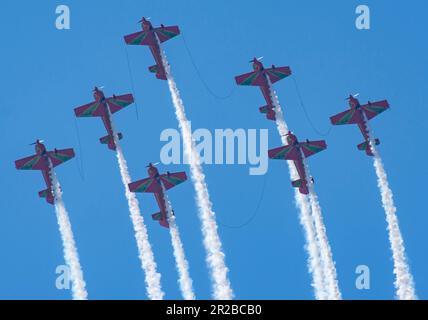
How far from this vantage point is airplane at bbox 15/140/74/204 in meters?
94.5

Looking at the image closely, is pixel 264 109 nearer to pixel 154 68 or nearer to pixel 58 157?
pixel 154 68

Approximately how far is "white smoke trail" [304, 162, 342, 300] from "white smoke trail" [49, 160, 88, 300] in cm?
1703

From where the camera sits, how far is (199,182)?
9288cm

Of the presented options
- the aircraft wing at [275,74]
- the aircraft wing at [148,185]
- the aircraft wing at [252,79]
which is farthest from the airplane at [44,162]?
the aircraft wing at [275,74]

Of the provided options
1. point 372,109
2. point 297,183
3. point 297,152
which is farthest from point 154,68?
point 372,109

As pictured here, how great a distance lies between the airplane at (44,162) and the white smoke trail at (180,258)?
358 inches

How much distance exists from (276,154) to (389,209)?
919 cm

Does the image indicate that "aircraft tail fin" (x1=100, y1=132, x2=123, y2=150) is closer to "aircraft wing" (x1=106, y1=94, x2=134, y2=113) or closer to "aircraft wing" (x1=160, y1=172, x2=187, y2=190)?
"aircraft wing" (x1=106, y1=94, x2=134, y2=113)

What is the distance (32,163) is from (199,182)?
12.7m

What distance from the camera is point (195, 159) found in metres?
93.8
